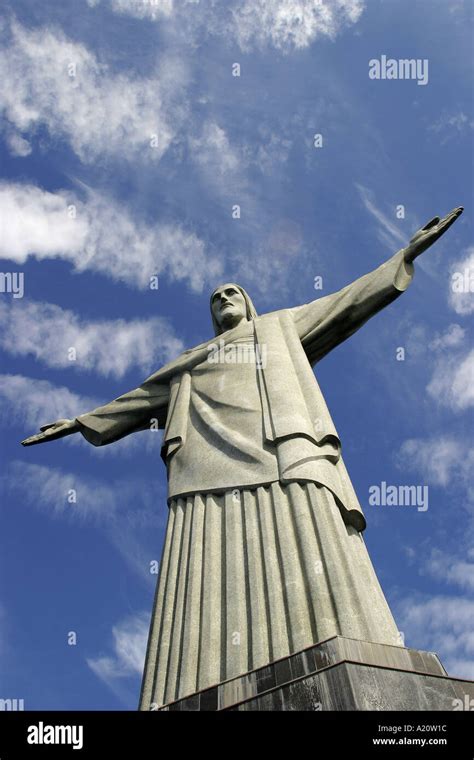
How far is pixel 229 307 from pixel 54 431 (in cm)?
373

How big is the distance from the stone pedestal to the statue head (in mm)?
7637

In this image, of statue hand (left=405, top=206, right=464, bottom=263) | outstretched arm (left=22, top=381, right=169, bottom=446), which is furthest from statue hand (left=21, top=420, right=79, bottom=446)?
statue hand (left=405, top=206, right=464, bottom=263)

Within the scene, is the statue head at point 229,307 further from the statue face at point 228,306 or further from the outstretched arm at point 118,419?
the outstretched arm at point 118,419

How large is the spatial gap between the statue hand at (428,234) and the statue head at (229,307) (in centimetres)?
318

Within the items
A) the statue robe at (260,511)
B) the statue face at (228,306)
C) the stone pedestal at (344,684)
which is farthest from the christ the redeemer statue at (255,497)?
the stone pedestal at (344,684)

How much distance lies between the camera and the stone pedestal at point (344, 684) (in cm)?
620

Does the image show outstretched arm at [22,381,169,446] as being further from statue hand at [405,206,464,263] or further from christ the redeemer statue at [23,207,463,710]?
statue hand at [405,206,464,263]

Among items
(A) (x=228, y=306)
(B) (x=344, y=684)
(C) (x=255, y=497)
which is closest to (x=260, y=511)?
(C) (x=255, y=497)

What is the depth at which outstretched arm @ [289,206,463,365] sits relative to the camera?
38.8 feet

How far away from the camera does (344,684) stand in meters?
6.18

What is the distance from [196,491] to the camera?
33.3 feet
